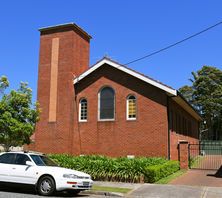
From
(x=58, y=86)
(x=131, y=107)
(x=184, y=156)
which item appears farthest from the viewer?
(x=58, y=86)

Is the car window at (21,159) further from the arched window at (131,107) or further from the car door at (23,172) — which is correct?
the arched window at (131,107)

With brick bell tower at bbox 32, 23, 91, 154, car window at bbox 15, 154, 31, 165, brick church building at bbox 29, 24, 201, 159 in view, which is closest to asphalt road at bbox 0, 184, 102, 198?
car window at bbox 15, 154, 31, 165

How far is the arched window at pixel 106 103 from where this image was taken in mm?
23281

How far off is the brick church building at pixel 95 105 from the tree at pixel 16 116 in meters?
5.26

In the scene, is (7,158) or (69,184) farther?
(7,158)

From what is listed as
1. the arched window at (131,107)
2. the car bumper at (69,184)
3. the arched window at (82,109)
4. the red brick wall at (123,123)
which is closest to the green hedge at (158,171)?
the red brick wall at (123,123)

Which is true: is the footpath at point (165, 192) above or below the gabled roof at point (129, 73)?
below

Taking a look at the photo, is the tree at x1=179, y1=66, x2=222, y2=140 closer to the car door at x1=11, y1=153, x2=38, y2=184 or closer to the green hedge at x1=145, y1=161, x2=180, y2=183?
the green hedge at x1=145, y1=161, x2=180, y2=183

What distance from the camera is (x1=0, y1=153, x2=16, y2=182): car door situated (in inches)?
502

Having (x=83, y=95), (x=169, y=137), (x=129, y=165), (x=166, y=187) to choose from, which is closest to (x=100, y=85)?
(x=83, y=95)

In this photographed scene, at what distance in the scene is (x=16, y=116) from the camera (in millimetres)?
18109

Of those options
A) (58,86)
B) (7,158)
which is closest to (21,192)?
(7,158)

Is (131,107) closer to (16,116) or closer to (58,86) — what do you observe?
(58,86)

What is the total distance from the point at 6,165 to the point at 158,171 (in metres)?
7.09
